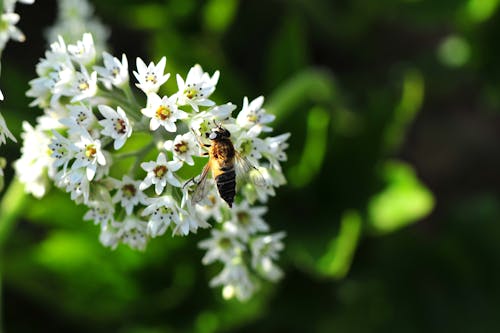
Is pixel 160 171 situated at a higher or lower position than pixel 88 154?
lower

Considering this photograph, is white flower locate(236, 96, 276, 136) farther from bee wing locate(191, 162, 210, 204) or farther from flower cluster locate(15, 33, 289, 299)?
bee wing locate(191, 162, 210, 204)

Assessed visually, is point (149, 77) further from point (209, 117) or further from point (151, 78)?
point (209, 117)

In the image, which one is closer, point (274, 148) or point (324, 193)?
point (274, 148)

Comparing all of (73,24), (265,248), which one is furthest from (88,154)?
(73,24)

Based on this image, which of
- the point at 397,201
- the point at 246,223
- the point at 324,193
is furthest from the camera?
the point at 324,193

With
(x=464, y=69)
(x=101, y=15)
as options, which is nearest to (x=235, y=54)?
(x=101, y=15)

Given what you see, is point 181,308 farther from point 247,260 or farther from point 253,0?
point 253,0

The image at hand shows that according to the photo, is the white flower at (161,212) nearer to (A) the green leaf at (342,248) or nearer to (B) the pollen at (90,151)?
(B) the pollen at (90,151)
